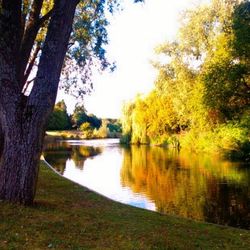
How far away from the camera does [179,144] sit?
42.2 meters

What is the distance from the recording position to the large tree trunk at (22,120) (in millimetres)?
7926

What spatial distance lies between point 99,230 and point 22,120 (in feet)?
9.24

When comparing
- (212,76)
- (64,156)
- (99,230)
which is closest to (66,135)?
(64,156)

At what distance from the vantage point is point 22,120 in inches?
313

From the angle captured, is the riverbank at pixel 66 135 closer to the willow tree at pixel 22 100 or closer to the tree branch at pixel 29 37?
the tree branch at pixel 29 37

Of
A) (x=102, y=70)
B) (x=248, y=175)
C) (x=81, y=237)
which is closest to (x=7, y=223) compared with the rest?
(x=81, y=237)

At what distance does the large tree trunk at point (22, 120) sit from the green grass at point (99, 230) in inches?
18.7

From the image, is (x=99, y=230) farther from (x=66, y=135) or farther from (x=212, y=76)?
(x=66, y=135)

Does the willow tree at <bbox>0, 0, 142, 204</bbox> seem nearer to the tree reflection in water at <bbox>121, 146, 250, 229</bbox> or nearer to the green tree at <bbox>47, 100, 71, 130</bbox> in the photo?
the tree reflection in water at <bbox>121, 146, 250, 229</bbox>

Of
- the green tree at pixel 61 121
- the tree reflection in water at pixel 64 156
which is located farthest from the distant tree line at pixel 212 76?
the green tree at pixel 61 121

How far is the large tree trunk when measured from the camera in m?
7.93

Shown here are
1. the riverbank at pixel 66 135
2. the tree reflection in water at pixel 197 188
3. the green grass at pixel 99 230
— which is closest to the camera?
the green grass at pixel 99 230

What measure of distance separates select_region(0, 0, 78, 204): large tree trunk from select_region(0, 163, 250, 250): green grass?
47 centimetres

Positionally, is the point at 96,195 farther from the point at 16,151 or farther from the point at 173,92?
the point at 173,92
